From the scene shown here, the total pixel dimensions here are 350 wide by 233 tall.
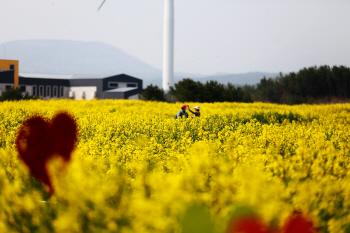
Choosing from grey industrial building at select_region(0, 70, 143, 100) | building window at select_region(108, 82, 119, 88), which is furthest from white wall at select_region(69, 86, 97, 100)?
building window at select_region(108, 82, 119, 88)

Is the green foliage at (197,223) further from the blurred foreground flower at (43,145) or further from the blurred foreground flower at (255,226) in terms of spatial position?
the blurred foreground flower at (43,145)

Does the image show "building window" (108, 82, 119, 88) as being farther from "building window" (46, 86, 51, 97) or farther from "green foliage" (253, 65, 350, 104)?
"green foliage" (253, 65, 350, 104)

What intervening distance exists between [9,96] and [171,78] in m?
28.3

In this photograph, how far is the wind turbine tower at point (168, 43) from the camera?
166 ft

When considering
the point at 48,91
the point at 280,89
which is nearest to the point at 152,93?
the point at 280,89

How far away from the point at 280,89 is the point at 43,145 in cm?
5169

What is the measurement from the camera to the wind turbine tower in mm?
50469

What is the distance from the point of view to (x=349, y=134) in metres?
8.20

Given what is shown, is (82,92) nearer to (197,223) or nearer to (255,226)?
(255,226)

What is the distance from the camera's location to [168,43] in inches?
2114

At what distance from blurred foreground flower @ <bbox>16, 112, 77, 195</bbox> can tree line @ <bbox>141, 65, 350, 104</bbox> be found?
3479cm

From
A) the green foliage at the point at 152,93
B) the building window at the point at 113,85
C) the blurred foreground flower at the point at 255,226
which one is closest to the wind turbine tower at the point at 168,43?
the green foliage at the point at 152,93

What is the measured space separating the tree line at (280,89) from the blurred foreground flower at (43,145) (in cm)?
3479

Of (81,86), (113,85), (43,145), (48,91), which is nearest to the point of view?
(43,145)
